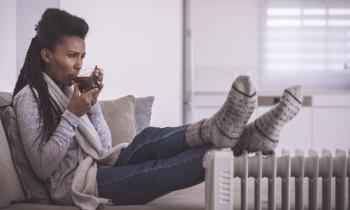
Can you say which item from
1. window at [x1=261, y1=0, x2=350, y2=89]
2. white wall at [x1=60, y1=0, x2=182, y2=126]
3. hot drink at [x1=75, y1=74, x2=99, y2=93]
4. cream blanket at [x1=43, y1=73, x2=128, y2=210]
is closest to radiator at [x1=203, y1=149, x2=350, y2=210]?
cream blanket at [x1=43, y1=73, x2=128, y2=210]

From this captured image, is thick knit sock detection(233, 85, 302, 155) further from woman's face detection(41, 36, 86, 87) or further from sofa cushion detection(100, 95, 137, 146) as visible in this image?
sofa cushion detection(100, 95, 137, 146)

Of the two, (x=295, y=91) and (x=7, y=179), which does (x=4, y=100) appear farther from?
(x=295, y=91)

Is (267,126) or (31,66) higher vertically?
(31,66)

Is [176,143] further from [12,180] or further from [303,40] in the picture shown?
[303,40]

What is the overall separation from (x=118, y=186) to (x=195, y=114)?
10.7 feet

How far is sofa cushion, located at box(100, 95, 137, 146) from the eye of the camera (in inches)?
84.7

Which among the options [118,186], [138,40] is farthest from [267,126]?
[138,40]

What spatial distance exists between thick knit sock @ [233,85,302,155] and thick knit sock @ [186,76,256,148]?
0.20 feet

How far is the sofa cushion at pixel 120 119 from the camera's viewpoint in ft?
7.06

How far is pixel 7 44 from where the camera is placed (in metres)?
2.39

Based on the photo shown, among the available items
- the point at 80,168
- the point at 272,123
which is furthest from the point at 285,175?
the point at 80,168

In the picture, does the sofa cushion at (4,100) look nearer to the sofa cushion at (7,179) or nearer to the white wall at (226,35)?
the sofa cushion at (7,179)

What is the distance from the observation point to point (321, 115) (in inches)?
185

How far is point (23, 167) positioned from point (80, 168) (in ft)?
0.66
